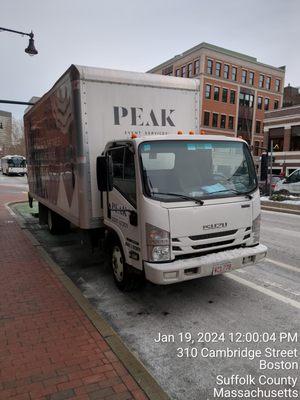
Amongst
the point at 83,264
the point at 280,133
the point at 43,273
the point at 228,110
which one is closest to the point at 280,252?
the point at 83,264

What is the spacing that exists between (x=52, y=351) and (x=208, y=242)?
234cm

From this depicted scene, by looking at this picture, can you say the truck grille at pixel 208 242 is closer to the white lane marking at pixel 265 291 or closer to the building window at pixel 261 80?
the white lane marking at pixel 265 291

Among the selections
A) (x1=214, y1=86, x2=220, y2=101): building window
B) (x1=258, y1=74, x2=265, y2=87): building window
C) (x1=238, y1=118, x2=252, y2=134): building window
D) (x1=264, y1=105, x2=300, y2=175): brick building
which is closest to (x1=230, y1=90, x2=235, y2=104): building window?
(x1=214, y1=86, x2=220, y2=101): building window

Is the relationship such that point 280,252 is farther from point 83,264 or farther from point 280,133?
point 280,133

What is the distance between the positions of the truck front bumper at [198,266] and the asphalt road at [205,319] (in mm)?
609

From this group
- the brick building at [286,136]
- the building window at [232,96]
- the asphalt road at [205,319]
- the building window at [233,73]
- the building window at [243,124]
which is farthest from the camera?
the building window at [243,124]

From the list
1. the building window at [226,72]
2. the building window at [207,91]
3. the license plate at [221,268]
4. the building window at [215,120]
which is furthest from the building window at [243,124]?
the license plate at [221,268]

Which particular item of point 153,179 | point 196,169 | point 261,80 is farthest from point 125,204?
point 261,80

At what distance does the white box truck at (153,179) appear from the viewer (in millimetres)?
4504

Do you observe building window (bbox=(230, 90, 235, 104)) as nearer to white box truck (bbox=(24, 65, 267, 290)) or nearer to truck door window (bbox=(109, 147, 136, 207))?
white box truck (bbox=(24, 65, 267, 290))

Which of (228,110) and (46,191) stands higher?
(228,110)

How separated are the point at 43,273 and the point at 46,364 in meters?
2.88

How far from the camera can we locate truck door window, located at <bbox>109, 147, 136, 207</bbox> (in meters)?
4.79

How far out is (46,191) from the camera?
363 inches
